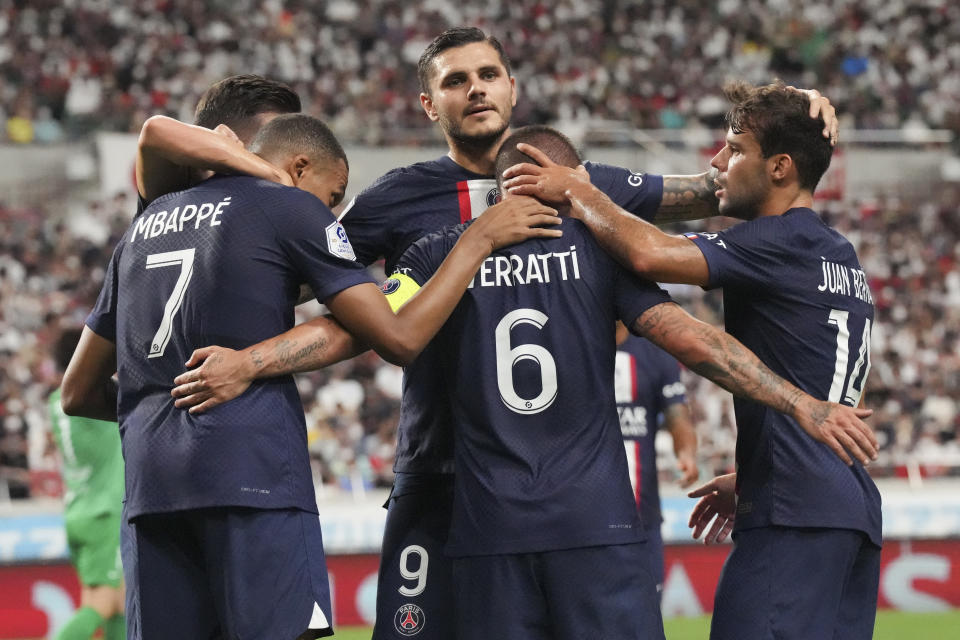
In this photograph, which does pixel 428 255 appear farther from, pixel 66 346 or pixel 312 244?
pixel 66 346

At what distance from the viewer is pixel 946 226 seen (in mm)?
21250

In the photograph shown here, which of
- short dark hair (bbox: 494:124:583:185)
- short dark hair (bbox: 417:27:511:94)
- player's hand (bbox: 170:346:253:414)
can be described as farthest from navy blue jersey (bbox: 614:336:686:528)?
player's hand (bbox: 170:346:253:414)

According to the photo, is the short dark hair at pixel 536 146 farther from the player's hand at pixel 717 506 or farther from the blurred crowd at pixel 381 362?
the blurred crowd at pixel 381 362

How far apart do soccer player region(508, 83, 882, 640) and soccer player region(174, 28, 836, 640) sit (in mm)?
286

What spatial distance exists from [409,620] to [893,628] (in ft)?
23.2

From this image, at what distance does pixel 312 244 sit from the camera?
3.82 meters

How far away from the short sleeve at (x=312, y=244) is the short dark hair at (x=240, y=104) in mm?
836

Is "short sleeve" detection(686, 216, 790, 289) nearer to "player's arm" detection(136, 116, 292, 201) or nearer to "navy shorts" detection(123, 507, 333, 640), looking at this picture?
"player's arm" detection(136, 116, 292, 201)

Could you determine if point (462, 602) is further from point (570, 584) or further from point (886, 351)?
point (886, 351)

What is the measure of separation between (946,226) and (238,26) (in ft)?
43.5

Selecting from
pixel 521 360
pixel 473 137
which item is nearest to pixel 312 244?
pixel 521 360

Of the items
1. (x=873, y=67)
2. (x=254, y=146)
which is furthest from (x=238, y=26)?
(x=254, y=146)

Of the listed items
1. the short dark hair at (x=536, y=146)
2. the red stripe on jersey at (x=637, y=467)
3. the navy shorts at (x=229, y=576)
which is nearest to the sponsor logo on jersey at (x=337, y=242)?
the short dark hair at (x=536, y=146)

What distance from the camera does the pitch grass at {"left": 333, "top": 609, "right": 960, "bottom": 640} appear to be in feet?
32.2
